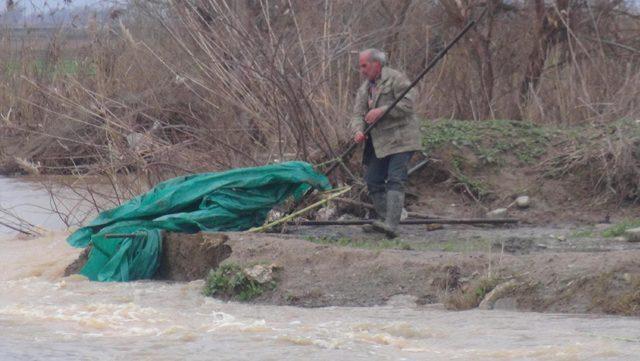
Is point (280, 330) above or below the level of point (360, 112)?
below

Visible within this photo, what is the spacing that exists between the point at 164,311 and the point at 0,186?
10873 millimetres

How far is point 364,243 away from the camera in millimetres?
9461

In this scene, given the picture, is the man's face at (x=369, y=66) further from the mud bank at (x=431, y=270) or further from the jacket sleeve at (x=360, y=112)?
the mud bank at (x=431, y=270)

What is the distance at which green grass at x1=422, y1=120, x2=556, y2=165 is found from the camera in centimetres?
1189

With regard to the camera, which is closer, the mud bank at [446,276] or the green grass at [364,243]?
the mud bank at [446,276]

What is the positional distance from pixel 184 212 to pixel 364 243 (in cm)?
165

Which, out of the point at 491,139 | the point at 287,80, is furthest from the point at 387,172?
the point at 491,139

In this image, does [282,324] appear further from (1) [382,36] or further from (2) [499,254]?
(1) [382,36]

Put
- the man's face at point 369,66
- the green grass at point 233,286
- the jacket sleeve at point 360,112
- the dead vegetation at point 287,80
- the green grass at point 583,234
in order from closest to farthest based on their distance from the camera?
the green grass at point 233,286 < the green grass at point 583,234 < the man's face at point 369,66 < the jacket sleeve at point 360,112 < the dead vegetation at point 287,80

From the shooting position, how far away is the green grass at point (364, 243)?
357 inches

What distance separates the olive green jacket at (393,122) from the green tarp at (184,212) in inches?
26.2

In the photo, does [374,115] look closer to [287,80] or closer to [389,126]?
[389,126]

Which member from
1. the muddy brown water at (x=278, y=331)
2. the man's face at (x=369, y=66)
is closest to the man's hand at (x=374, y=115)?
the man's face at (x=369, y=66)

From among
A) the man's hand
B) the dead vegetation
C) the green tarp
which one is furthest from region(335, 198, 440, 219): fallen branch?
the man's hand
